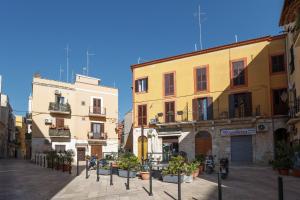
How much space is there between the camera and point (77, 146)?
1531 inches

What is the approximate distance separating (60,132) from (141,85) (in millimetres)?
11953

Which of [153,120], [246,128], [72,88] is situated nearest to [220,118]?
[246,128]

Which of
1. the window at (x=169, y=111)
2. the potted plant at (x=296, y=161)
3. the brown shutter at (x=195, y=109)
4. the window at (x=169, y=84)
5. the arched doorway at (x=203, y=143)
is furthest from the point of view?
the window at (x=169, y=84)

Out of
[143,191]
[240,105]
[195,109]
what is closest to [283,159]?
[143,191]

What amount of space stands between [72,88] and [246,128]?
73.5 feet

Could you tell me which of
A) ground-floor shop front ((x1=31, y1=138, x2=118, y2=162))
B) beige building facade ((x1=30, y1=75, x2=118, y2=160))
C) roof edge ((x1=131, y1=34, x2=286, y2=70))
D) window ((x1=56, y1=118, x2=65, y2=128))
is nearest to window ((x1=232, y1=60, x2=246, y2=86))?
roof edge ((x1=131, y1=34, x2=286, y2=70))

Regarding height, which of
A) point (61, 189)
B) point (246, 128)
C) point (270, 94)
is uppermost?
point (270, 94)

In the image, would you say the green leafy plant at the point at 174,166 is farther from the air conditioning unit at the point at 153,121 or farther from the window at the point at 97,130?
the window at the point at 97,130

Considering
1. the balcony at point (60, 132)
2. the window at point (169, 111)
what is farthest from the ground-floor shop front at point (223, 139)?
the balcony at point (60, 132)

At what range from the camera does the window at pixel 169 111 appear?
2992cm

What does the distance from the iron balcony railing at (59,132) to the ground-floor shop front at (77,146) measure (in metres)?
0.65

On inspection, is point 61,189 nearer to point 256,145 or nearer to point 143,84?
point 256,145

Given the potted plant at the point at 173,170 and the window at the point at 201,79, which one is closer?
the potted plant at the point at 173,170

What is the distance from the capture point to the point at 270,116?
81.6 ft
